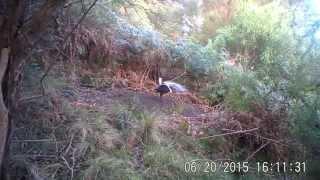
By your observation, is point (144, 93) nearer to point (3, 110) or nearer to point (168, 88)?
point (168, 88)

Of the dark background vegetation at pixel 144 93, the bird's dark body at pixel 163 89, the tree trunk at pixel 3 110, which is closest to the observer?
the tree trunk at pixel 3 110

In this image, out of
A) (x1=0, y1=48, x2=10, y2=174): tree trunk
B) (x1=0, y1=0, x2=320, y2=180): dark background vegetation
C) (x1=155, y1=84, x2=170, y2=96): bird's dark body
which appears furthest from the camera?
(x1=155, y1=84, x2=170, y2=96): bird's dark body

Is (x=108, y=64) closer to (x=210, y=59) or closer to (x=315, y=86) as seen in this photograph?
(x=210, y=59)

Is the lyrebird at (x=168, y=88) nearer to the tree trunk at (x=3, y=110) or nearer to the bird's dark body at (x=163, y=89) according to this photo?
the bird's dark body at (x=163, y=89)

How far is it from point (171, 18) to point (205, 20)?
637 millimetres

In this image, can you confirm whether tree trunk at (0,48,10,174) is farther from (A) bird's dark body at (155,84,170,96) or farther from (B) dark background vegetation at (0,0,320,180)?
(A) bird's dark body at (155,84,170,96)

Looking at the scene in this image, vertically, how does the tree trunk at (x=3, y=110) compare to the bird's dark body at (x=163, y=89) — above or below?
above

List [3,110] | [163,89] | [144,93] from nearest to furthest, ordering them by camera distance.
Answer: [3,110] < [163,89] < [144,93]

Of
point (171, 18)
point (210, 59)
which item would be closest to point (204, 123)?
point (210, 59)

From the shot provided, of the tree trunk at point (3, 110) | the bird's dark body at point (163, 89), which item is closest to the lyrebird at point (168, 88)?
the bird's dark body at point (163, 89)

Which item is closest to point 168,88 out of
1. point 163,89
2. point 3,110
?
point 163,89

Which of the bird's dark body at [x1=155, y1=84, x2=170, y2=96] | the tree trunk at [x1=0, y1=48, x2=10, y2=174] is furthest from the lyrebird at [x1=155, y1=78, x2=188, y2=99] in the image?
the tree trunk at [x1=0, y1=48, x2=10, y2=174]

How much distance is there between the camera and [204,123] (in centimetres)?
450

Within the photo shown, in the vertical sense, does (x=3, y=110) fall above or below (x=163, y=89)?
above
